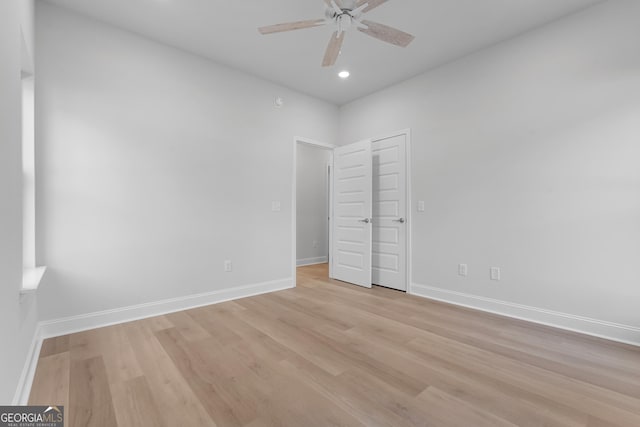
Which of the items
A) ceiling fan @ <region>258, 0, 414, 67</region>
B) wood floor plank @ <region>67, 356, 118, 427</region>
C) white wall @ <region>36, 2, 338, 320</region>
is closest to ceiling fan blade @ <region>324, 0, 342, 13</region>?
ceiling fan @ <region>258, 0, 414, 67</region>

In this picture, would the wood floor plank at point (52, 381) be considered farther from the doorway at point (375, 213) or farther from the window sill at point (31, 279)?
the doorway at point (375, 213)

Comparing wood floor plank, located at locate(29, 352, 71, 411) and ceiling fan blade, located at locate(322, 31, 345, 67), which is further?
ceiling fan blade, located at locate(322, 31, 345, 67)

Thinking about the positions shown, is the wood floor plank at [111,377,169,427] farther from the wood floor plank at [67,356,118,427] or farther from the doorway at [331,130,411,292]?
the doorway at [331,130,411,292]

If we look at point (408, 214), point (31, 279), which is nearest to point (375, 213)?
point (408, 214)

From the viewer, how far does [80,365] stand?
6.28ft

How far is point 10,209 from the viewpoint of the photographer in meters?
1.37

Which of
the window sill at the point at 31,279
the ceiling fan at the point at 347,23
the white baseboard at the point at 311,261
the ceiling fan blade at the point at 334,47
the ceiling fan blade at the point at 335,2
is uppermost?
the ceiling fan blade at the point at 335,2

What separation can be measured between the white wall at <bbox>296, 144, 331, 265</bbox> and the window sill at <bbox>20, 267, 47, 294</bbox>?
160 inches

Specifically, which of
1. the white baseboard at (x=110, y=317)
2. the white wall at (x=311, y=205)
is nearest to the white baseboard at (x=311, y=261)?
the white wall at (x=311, y=205)

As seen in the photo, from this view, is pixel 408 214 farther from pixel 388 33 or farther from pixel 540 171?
pixel 388 33

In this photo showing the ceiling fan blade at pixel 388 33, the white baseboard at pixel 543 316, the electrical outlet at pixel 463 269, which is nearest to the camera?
the ceiling fan blade at pixel 388 33

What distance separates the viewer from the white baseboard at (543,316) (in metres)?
2.29

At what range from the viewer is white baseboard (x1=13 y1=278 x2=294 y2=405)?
1.72 meters

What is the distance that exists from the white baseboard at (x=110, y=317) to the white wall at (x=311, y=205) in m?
2.38
